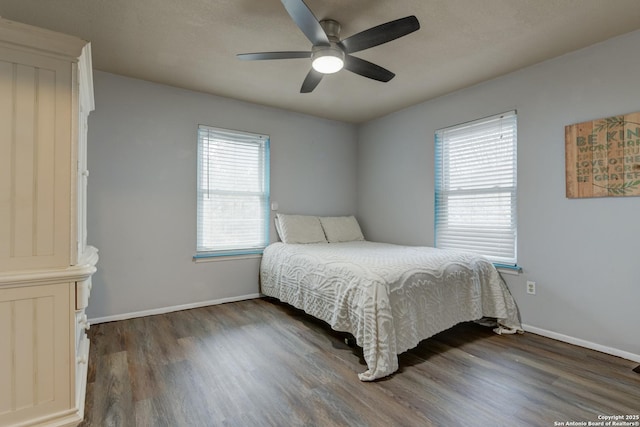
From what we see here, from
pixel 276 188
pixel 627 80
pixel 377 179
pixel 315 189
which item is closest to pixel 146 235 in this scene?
pixel 276 188

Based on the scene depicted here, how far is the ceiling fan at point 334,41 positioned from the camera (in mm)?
1683

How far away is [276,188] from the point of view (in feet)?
13.0

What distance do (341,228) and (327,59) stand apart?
8.20 feet

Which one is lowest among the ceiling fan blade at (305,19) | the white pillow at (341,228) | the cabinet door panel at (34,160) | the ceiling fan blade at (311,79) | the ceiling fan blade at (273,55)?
the white pillow at (341,228)

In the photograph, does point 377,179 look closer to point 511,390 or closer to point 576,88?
point 576,88

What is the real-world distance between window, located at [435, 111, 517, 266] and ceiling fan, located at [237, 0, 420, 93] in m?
1.39

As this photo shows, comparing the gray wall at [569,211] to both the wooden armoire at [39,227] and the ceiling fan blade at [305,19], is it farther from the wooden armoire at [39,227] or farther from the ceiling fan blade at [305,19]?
the wooden armoire at [39,227]

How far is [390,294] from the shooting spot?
81.4 inches

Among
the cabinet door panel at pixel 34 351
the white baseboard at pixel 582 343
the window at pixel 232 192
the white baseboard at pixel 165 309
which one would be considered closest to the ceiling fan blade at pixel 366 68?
the window at pixel 232 192

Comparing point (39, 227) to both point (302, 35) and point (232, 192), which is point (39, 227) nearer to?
point (302, 35)

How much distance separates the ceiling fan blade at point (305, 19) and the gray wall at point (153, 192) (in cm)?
201

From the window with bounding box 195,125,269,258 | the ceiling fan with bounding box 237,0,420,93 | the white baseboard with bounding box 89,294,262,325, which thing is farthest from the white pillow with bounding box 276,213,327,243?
the ceiling fan with bounding box 237,0,420,93

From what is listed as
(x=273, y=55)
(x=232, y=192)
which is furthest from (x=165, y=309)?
(x=273, y=55)

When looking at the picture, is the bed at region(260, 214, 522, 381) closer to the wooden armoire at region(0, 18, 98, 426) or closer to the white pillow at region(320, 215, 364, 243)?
the white pillow at region(320, 215, 364, 243)
